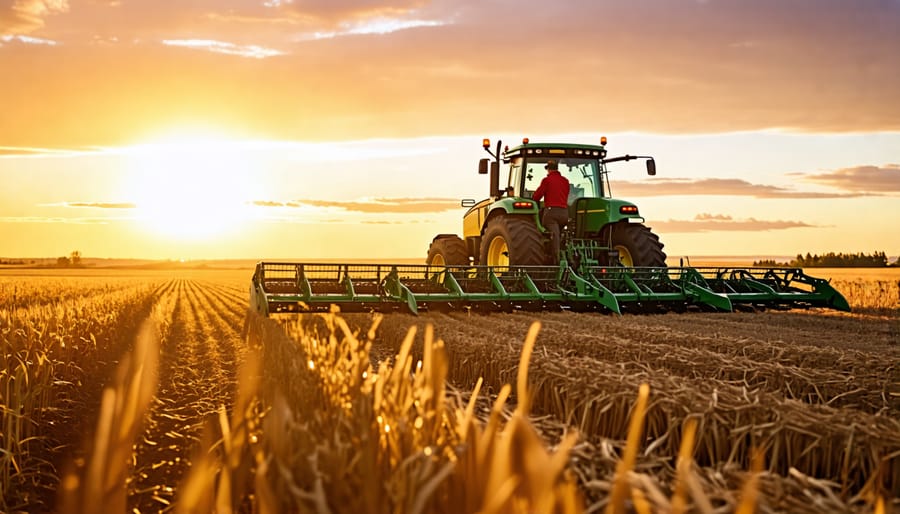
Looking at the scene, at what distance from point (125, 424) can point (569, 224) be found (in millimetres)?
12569

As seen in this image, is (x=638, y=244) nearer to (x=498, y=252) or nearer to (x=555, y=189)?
(x=555, y=189)

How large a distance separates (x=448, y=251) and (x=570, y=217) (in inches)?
98.8

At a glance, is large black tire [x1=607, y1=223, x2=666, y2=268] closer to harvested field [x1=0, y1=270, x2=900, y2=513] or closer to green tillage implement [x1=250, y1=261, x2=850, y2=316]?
green tillage implement [x1=250, y1=261, x2=850, y2=316]

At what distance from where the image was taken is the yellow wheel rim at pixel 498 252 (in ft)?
46.9

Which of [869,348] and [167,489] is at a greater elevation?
[869,348]

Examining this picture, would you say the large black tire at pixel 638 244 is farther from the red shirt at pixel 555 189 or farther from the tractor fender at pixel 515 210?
the tractor fender at pixel 515 210

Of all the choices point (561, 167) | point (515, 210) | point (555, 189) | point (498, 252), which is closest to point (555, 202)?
point (555, 189)

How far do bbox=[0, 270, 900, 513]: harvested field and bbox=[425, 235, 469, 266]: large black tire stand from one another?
387 cm

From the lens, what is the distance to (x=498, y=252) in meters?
14.5

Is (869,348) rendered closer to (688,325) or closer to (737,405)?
(688,325)

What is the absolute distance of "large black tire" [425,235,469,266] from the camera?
50.9 ft

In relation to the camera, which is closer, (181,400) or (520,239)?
(181,400)

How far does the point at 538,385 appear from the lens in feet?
18.9

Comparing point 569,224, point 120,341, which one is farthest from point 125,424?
point 569,224
